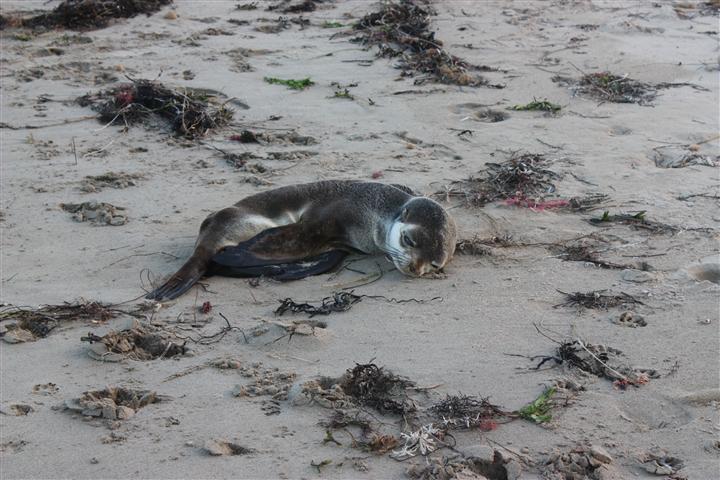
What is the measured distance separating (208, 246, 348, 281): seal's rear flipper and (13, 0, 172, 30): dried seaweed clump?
548 centimetres

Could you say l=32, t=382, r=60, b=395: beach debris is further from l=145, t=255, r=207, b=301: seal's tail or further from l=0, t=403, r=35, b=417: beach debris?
l=145, t=255, r=207, b=301: seal's tail

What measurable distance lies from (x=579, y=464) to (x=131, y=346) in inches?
79.9

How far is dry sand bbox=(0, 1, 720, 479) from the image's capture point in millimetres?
3420

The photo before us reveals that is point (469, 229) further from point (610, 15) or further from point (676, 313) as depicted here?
point (610, 15)

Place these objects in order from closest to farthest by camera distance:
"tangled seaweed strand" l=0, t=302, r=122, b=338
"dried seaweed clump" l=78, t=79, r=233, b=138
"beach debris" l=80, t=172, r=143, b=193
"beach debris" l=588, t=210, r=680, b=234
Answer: "tangled seaweed strand" l=0, t=302, r=122, b=338 < "beach debris" l=588, t=210, r=680, b=234 < "beach debris" l=80, t=172, r=143, b=193 < "dried seaweed clump" l=78, t=79, r=233, b=138

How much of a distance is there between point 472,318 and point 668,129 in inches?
145

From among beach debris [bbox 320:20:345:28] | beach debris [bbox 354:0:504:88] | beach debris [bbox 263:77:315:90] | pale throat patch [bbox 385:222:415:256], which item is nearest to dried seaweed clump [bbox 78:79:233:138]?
beach debris [bbox 263:77:315:90]

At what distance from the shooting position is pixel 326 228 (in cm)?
552

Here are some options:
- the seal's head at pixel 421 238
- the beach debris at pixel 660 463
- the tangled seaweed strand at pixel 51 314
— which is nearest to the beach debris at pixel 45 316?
the tangled seaweed strand at pixel 51 314

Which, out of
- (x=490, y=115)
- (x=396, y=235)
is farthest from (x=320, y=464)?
(x=490, y=115)

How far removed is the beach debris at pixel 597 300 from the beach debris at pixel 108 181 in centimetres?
320

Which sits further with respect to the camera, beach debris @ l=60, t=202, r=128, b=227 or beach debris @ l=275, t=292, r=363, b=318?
beach debris @ l=60, t=202, r=128, b=227

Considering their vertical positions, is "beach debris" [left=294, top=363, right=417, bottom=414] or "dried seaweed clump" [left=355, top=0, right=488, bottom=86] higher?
"dried seaweed clump" [left=355, top=0, right=488, bottom=86]

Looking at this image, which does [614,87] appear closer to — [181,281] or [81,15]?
[181,281]
